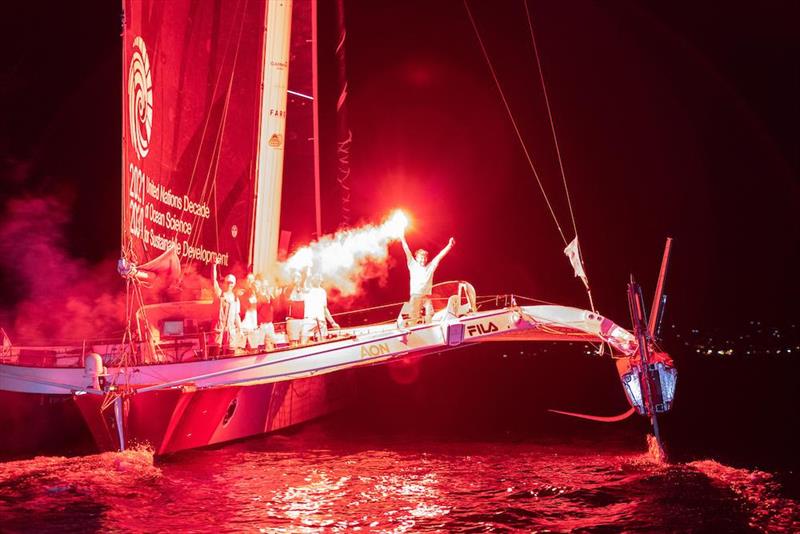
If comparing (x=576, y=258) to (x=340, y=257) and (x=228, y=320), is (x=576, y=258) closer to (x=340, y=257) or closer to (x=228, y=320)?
(x=228, y=320)

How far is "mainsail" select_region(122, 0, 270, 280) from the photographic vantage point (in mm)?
14609

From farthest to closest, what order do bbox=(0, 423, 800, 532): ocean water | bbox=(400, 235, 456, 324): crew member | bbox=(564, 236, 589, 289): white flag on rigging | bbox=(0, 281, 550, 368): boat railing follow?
1. bbox=(400, 235, 456, 324): crew member
2. bbox=(0, 281, 550, 368): boat railing
3. bbox=(564, 236, 589, 289): white flag on rigging
4. bbox=(0, 423, 800, 532): ocean water

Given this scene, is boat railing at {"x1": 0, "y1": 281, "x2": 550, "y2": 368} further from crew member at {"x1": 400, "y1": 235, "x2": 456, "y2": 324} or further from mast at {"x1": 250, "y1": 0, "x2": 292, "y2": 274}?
mast at {"x1": 250, "y1": 0, "x2": 292, "y2": 274}

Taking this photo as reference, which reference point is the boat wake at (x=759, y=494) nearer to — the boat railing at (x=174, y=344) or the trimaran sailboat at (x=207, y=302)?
the trimaran sailboat at (x=207, y=302)

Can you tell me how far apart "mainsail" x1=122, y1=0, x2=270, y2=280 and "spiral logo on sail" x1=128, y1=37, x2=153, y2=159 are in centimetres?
2

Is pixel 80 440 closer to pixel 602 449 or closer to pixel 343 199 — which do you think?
pixel 343 199

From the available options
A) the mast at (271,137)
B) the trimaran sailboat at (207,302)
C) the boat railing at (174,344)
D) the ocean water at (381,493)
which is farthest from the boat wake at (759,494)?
the mast at (271,137)

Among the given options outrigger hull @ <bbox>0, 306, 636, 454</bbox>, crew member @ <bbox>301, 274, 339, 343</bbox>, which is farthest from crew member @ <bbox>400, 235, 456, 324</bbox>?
crew member @ <bbox>301, 274, 339, 343</bbox>

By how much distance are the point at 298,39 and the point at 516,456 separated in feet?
37.5

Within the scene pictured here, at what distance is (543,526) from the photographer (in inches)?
459

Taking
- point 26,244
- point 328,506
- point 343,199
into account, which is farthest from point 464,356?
point 328,506

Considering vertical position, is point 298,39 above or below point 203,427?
above

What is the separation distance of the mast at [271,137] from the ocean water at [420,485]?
445cm

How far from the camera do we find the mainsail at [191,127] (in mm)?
14609
